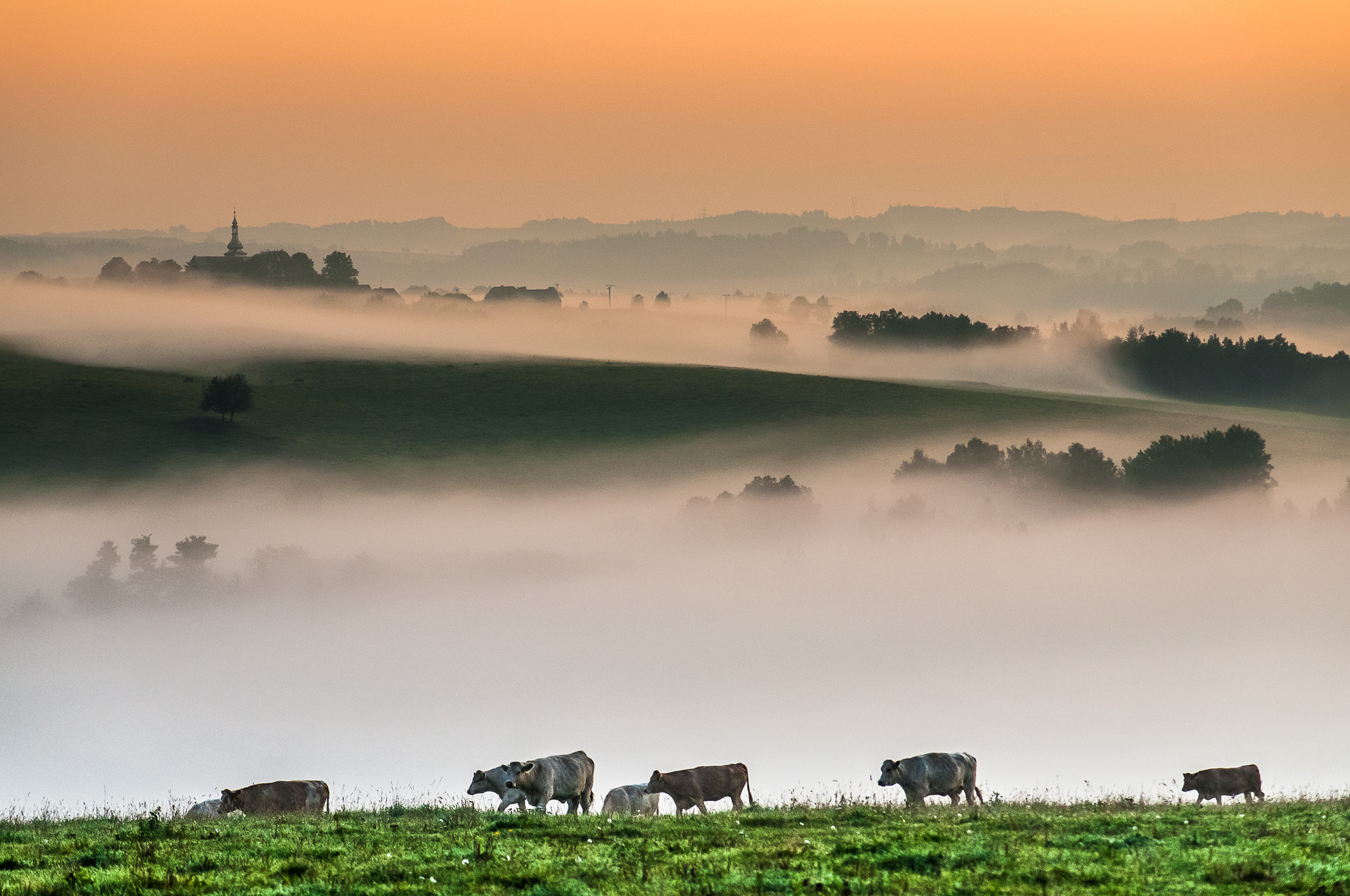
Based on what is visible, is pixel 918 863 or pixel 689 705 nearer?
pixel 918 863

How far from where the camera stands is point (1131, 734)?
174 m

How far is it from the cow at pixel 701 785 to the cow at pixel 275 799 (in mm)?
7832

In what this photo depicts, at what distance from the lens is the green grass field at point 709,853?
1648 centimetres

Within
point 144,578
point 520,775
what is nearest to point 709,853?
point 520,775

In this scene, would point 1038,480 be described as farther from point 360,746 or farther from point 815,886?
point 815,886

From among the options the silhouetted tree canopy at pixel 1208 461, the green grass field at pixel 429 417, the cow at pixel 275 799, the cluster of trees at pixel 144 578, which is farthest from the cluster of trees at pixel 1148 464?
the cow at pixel 275 799

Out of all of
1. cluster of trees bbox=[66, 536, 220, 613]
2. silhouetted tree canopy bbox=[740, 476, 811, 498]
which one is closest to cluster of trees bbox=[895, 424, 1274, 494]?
silhouetted tree canopy bbox=[740, 476, 811, 498]

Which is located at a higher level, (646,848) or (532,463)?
(532,463)

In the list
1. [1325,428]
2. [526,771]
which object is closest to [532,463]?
[1325,428]

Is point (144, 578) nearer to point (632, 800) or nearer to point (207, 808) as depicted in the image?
point (207, 808)

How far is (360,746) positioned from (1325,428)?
12787 cm

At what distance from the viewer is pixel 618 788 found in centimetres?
3384

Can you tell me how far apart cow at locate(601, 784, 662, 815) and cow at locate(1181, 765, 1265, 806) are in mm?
13113

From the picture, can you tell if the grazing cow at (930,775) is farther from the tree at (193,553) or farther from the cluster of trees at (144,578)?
the cluster of trees at (144,578)
